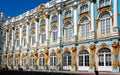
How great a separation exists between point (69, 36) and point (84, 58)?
5.47m

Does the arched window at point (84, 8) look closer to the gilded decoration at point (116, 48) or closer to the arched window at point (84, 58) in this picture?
the arched window at point (84, 58)

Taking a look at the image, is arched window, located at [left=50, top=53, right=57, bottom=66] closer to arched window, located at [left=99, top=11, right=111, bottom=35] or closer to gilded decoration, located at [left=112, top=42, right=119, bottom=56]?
arched window, located at [left=99, top=11, right=111, bottom=35]

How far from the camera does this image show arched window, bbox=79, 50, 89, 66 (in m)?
37.6

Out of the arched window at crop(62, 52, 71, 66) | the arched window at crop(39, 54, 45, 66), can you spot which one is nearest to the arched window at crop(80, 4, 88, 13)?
the arched window at crop(62, 52, 71, 66)

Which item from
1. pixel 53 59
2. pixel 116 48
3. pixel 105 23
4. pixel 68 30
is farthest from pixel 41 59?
pixel 116 48

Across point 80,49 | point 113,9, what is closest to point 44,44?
point 80,49

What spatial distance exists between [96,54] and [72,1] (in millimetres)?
10326

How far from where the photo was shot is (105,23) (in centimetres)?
3559

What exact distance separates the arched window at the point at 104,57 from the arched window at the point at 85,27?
4.04 m

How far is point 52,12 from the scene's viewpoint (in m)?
45.7

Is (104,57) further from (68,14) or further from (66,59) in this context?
(68,14)

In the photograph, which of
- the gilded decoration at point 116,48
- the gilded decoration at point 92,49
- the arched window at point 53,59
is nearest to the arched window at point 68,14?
the arched window at point 53,59

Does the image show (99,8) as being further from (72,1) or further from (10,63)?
(10,63)

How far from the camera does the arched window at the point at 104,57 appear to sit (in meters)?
34.3
